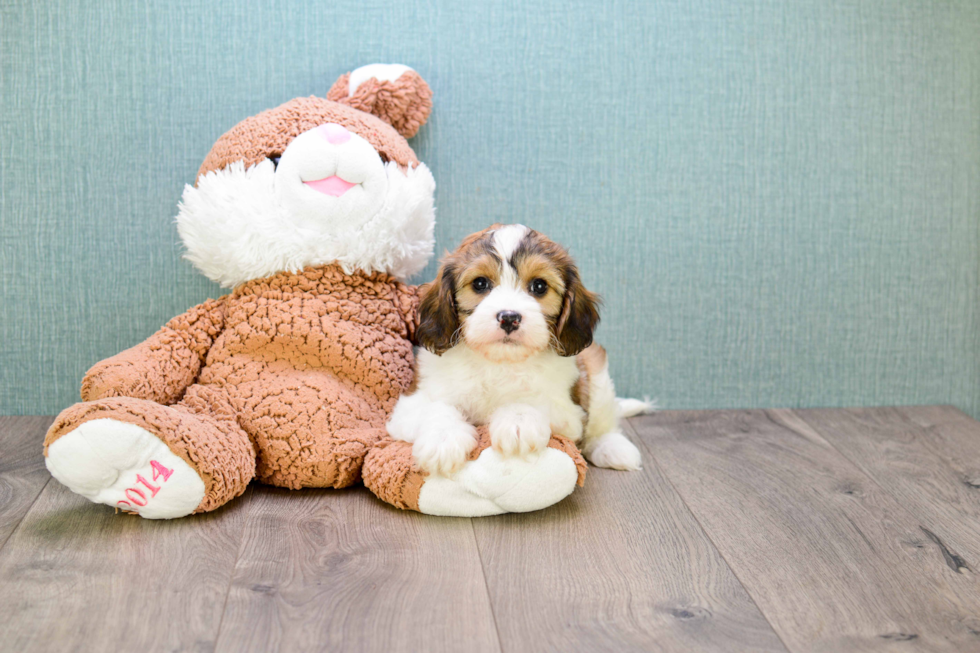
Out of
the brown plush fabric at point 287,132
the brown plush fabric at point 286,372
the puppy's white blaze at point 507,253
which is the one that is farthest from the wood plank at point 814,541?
the brown plush fabric at point 287,132

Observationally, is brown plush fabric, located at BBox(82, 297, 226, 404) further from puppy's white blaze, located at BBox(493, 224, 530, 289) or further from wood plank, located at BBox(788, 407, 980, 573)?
wood plank, located at BBox(788, 407, 980, 573)

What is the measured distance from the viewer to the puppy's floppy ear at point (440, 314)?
1.67 meters

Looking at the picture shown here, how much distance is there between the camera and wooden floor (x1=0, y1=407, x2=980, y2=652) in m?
1.24

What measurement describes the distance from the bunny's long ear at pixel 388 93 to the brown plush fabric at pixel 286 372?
0.45 meters

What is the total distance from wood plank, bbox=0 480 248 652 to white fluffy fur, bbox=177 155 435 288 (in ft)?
1.83

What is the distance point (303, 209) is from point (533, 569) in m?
0.94

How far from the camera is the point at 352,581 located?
4.52 ft

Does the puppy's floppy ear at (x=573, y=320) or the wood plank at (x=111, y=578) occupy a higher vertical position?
the puppy's floppy ear at (x=573, y=320)

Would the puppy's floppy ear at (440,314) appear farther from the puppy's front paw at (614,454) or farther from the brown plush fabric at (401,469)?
the puppy's front paw at (614,454)

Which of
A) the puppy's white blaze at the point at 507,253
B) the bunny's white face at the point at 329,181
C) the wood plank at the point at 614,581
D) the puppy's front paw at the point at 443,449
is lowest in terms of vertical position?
the wood plank at the point at 614,581

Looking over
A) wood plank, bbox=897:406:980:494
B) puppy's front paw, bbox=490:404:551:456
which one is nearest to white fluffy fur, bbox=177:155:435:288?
puppy's front paw, bbox=490:404:551:456

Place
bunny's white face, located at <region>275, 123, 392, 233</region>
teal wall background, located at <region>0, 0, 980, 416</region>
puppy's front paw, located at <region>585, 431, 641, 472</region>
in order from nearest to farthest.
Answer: bunny's white face, located at <region>275, 123, 392, 233</region>
puppy's front paw, located at <region>585, 431, 641, 472</region>
teal wall background, located at <region>0, 0, 980, 416</region>

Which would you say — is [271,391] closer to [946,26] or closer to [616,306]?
[616,306]

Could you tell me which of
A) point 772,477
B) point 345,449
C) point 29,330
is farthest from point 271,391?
point 772,477
